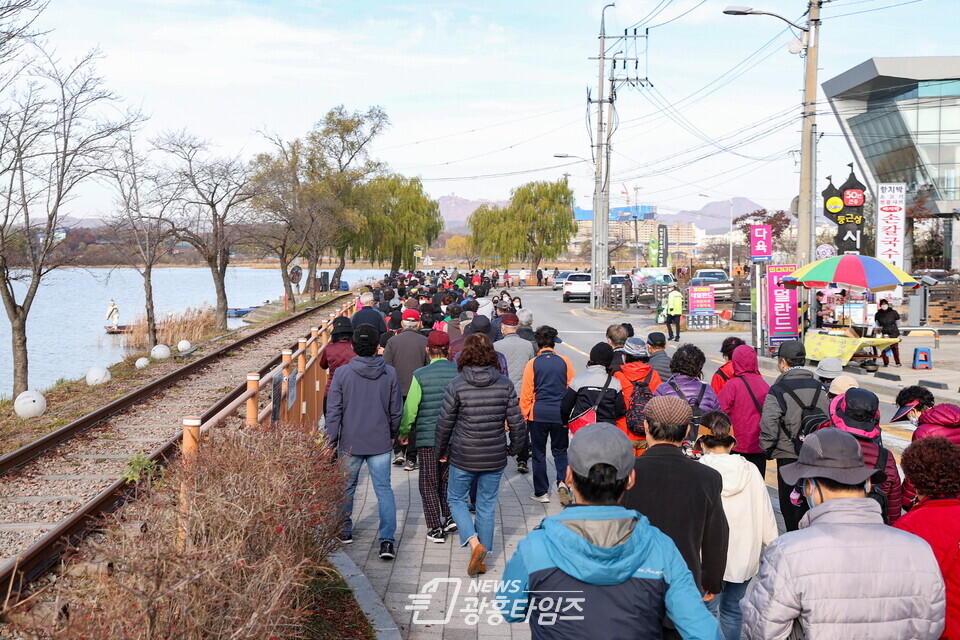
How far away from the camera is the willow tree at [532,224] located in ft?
232

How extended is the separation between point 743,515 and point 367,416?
316cm

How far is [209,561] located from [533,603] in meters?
1.35

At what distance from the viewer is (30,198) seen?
1814 centimetres

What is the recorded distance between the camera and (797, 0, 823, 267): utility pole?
60.9 feet

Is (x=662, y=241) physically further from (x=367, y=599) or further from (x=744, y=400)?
(x=367, y=599)

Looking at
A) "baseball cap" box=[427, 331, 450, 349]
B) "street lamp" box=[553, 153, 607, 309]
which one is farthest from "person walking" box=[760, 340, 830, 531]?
"street lamp" box=[553, 153, 607, 309]

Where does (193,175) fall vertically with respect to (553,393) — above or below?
above

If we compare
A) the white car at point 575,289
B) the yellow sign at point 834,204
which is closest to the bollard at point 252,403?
the yellow sign at point 834,204

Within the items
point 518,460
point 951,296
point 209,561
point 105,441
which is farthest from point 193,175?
point 209,561

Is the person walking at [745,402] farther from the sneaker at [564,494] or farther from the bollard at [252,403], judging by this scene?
the bollard at [252,403]

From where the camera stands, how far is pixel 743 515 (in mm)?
4383

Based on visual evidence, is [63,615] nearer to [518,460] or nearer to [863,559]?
[863,559]

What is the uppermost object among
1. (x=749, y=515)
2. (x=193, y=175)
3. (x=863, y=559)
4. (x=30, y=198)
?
(x=193, y=175)

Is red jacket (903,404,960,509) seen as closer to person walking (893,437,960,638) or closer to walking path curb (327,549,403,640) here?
person walking (893,437,960,638)
